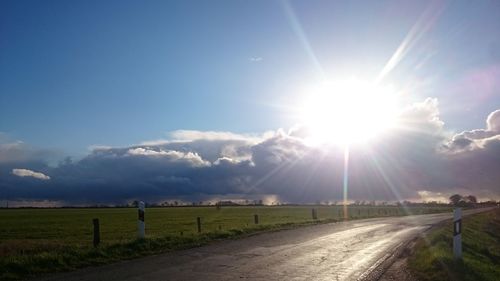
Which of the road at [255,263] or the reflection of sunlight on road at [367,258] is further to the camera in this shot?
the reflection of sunlight on road at [367,258]

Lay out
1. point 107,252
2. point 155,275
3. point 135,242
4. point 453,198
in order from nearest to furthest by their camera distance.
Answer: point 155,275
point 107,252
point 135,242
point 453,198

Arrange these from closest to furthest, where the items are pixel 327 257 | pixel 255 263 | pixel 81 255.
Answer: pixel 255 263 < pixel 81 255 < pixel 327 257

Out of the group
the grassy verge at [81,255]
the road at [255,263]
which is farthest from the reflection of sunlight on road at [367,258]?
the grassy verge at [81,255]

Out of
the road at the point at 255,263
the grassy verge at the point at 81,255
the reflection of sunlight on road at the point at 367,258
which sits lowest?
the reflection of sunlight on road at the point at 367,258

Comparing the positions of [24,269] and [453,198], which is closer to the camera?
[24,269]

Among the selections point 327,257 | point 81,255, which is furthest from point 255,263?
point 81,255

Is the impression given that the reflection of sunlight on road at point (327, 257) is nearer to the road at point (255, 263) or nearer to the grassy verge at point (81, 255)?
the road at point (255, 263)

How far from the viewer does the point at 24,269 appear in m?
11.4

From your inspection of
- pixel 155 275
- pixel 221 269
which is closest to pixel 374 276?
pixel 221 269

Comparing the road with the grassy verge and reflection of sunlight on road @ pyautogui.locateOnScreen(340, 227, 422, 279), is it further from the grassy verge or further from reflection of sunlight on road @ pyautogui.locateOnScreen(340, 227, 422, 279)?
the grassy verge

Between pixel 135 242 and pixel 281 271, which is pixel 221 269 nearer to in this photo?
pixel 281 271

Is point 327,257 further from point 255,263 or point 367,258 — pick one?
point 255,263

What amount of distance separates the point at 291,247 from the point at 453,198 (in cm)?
17953

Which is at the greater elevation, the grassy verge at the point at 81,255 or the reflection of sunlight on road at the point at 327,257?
the grassy verge at the point at 81,255
